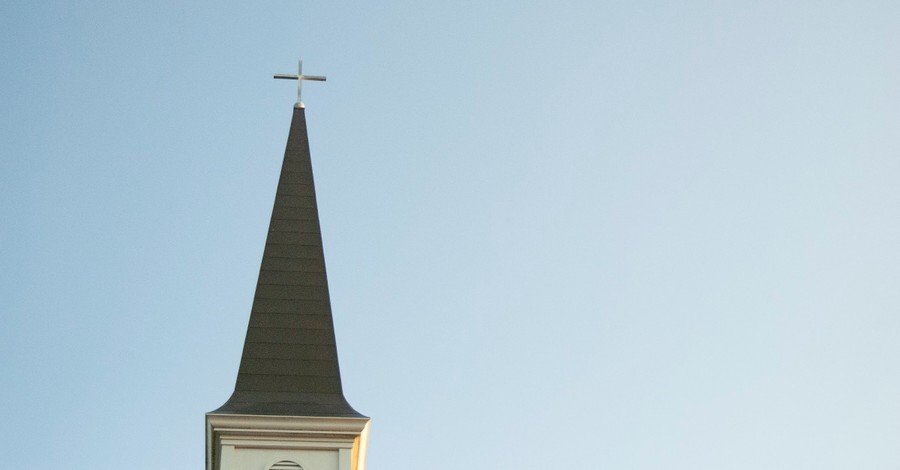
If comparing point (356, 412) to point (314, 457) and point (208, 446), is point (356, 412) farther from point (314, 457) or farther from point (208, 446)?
point (208, 446)

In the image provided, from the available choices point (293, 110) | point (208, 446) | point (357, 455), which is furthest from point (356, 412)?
point (293, 110)

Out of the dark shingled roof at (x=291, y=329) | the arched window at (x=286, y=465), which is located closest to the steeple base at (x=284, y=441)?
the arched window at (x=286, y=465)

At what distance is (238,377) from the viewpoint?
26172mm

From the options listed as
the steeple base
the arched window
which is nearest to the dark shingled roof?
the steeple base

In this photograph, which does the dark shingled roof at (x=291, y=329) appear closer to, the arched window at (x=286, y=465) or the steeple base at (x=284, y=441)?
the steeple base at (x=284, y=441)

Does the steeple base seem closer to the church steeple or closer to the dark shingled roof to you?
the church steeple

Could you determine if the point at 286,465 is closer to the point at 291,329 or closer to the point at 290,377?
the point at 290,377

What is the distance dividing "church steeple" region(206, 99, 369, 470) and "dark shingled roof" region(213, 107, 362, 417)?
18 millimetres

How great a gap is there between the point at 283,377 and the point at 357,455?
191 cm

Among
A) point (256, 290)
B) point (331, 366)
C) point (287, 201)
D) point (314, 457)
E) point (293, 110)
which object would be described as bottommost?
point (314, 457)

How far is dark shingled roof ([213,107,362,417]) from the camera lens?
25.8m

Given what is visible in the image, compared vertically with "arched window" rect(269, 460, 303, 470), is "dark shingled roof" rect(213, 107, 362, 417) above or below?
above

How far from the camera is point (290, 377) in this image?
26156 millimetres

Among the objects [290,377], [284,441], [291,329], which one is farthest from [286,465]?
[291,329]
